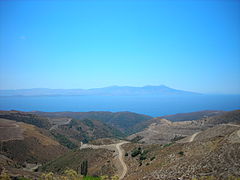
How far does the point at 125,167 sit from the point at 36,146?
36.2 metres

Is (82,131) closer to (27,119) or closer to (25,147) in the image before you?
(27,119)

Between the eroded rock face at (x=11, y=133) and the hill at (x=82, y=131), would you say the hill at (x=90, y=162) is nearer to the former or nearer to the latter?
the eroded rock face at (x=11, y=133)

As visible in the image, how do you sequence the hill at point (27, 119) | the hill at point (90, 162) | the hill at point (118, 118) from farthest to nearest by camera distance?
the hill at point (118, 118)
the hill at point (27, 119)
the hill at point (90, 162)

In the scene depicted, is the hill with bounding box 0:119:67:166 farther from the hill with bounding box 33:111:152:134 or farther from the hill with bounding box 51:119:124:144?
the hill with bounding box 33:111:152:134

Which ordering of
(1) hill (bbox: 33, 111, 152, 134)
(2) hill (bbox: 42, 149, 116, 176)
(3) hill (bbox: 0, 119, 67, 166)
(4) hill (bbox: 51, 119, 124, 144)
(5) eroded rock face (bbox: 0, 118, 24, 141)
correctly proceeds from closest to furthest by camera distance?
(2) hill (bbox: 42, 149, 116, 176) < (3) hill (bbox: 0, 119, 67, 166) < (5) eroded rock face (bbox: 0, 118, 24, 141) < (4) hill (bbox: 51, 119, 124, 144) < (1) hill (bbox: 33, 111, 152, 134)

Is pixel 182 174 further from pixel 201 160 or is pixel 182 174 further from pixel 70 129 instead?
pixel 70 129

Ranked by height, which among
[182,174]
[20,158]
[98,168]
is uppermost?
[182,174]

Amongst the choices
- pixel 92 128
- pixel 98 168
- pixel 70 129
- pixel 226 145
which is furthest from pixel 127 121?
pixel 226 145

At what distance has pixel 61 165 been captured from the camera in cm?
3869

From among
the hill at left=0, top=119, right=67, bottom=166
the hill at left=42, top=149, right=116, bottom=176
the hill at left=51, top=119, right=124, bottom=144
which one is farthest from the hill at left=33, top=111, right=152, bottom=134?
the hill at left=42, top=149, right=116, bottom=176

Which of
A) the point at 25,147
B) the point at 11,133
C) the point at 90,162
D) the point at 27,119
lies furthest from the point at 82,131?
the point at 90,162

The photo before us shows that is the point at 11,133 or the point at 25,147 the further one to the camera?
the point at 11,133

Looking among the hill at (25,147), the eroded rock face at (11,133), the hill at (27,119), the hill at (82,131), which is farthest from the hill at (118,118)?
the hill at (25,147)

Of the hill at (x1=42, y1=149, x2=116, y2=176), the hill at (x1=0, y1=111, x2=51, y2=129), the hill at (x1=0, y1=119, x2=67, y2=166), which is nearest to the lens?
the hill at (x1=42, y1=149, x2=116, y2=176)
